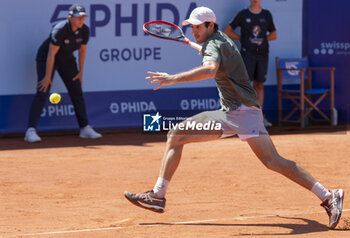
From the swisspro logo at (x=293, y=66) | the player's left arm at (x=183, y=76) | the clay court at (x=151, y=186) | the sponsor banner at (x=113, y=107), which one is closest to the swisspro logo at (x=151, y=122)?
the sponsor banner at (x=113, y=107)

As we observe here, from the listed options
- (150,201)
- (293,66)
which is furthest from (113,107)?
(150,201)

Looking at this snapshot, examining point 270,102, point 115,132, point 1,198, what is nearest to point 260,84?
point 270,102

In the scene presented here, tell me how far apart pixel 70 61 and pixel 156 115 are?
206 cm

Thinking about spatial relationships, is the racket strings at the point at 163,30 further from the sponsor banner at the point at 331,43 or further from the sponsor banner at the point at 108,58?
the sponsor banner at the point at 331,43

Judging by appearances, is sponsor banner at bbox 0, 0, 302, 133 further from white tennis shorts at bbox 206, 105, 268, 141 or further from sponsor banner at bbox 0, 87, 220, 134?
white tennis shorts at bbox 206, 105, 268, 141

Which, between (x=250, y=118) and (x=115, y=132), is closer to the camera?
(x=250, y=118)

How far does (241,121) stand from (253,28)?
265 inches

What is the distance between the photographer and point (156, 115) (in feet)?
42.1

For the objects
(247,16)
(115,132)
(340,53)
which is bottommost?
(115,132)

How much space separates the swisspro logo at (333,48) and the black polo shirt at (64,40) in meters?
4.81

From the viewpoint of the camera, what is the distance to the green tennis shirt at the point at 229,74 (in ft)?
19.9

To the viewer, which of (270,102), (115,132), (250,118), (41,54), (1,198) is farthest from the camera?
(270,102)

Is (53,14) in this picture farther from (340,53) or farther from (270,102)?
(340,53)

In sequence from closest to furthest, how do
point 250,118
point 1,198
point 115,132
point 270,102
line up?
1. point 250,118
2. point 1,198
3. point 115,132
4. point 270,102
